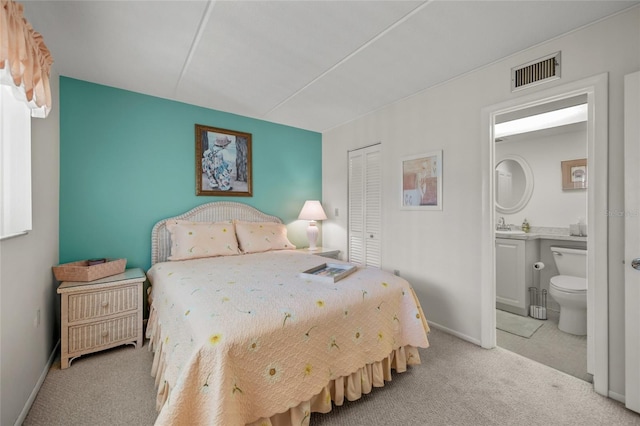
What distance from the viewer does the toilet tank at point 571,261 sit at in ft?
9.68

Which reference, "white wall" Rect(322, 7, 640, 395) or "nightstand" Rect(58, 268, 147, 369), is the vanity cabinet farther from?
"nightstand" Rect(58, 268, 147, 369)

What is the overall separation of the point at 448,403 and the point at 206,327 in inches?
62.6

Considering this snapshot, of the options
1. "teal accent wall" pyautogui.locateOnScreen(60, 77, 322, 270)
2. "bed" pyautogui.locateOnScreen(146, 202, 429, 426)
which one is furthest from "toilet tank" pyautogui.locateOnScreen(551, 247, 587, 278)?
"teal accent wall" pyautogui.locateOnScreen(60, 77, 322, 270)

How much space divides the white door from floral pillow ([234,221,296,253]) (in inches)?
117

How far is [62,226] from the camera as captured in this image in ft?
8.40

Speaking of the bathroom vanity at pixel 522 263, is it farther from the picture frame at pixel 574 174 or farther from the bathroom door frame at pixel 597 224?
the bathroom door frame at pixel 597 224

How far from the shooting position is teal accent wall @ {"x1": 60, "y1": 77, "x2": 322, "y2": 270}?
8.56 feet

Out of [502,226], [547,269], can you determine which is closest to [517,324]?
[547,269]

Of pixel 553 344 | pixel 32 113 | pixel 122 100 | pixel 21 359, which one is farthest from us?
pixel 122 100

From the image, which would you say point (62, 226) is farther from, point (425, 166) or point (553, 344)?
point (553, 344)

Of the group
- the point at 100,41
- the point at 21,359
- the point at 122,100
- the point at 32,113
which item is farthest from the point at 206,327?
the point at 122,100

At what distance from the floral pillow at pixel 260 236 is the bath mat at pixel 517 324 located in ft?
8.48

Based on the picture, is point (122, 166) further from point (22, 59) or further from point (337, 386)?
point (337, 386)

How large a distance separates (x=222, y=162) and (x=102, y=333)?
7.05 feet
